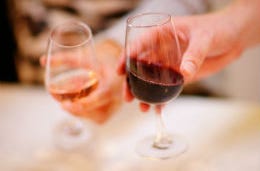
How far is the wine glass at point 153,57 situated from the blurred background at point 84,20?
0.86 m

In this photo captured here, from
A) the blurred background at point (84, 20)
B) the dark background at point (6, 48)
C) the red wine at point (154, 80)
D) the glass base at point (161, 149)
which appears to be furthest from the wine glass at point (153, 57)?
the dark background at point (6, 48)

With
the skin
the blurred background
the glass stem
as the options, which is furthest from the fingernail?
the blurred background

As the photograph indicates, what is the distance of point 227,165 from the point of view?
3.38 feet

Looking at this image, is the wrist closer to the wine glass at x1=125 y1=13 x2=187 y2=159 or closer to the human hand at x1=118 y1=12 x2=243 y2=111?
the human hand at x1=118 y1=12 x2=243 y2=111

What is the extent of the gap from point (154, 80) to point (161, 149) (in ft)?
0.58

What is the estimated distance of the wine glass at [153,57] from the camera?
34.0 inches

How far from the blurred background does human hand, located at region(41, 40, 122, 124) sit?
57 cm

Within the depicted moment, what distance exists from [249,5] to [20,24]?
3.96 feet

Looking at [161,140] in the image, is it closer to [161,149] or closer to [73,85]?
[161,149]

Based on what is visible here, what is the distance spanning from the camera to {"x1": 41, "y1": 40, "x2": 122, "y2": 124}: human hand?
1.07 meters

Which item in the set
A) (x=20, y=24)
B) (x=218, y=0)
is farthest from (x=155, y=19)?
(x=20, y=24)

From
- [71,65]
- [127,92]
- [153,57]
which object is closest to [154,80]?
[153,57]

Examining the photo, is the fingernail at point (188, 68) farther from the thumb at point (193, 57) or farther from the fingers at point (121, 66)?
the fingers at point (121, 66)

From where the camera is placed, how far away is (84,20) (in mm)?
1930
